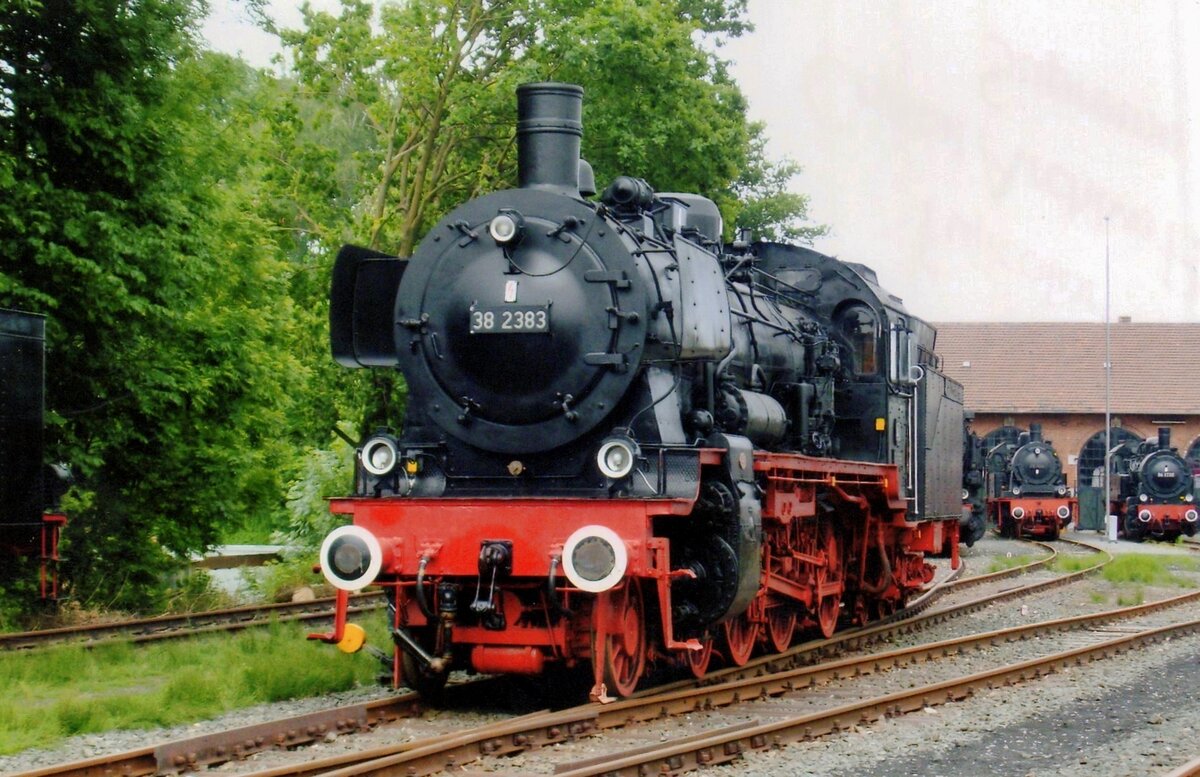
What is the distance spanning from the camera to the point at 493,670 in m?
8.62

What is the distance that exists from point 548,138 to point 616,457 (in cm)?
225

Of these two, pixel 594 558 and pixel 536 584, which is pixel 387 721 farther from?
pixel 594 558

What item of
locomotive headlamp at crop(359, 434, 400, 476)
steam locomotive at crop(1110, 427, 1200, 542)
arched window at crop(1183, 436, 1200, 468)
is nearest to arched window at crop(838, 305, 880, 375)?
locomotive headlamp at crop(359, 434, 400, 476)

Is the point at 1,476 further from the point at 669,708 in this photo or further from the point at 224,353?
the point at 669,708

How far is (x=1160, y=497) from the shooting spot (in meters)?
34.9

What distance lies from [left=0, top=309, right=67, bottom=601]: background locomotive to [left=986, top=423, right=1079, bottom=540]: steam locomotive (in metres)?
26.5

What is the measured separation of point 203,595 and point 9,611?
288 cm

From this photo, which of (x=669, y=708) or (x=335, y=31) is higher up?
(x=335, y=31)

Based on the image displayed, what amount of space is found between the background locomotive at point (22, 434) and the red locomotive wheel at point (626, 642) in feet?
19.7

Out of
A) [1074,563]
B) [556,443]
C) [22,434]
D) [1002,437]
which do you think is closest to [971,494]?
[1074,563]

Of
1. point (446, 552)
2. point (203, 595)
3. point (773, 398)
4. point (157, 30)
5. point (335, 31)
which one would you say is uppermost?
point (335, 31)

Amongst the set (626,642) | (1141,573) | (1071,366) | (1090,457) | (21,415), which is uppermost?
(1071,366)

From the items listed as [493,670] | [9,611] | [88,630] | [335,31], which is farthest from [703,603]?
[335,31]

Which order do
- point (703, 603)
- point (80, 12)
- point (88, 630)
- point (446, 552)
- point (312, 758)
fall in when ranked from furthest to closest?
point (80, 12)
point (88, 630)
point (703, 603)
point (446, 552)
point (312, 758)
